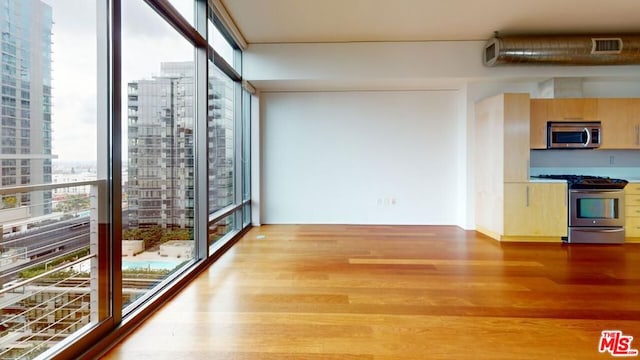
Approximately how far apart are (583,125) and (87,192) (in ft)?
19.0

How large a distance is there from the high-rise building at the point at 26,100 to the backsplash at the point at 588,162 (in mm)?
5795

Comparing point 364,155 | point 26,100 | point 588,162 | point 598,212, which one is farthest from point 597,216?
point 26,100

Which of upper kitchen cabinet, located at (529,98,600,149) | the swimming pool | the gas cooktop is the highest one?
upper kitchen cabinet, located at (529,98,600,149)

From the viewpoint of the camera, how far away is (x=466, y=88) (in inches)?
207

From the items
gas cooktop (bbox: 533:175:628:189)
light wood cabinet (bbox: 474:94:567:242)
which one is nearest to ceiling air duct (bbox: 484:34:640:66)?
light wood cabinet (bbox: 474:94:567:242)

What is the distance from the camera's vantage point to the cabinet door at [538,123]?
4.69m

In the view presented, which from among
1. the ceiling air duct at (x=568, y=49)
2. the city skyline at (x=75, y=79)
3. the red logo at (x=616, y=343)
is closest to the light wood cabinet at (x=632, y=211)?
the ceiling air duct at (x=568, y=49)

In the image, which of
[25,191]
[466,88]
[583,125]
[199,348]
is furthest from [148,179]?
[583,125]

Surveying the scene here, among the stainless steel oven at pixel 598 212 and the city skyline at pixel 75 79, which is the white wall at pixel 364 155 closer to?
the stainless steel oven at pixel 598 212

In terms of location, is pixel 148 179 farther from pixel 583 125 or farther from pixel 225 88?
pixel 583 125

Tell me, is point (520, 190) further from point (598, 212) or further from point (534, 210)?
point (598, 212)

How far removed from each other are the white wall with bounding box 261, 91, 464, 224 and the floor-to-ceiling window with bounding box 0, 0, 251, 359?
2528mm

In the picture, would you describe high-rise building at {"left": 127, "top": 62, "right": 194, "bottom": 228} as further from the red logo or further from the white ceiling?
the red logo

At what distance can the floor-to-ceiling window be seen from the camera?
1474mm
